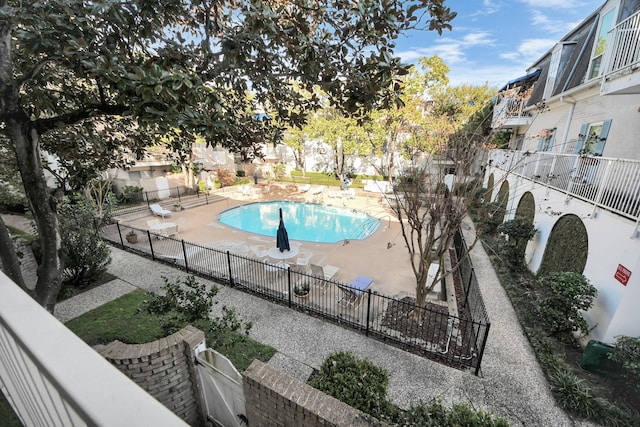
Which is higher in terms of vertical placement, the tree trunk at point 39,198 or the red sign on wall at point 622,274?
the tree trunk at point 39,198

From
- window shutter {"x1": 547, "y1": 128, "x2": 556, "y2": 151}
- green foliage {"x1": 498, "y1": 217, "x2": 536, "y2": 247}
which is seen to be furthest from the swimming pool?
window shutter {"x1": 547, "y1": 128, "x2": 556, "y2": 151}

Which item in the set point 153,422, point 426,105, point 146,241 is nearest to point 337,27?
point 153,422

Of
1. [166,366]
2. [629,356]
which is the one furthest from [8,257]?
[629,356]

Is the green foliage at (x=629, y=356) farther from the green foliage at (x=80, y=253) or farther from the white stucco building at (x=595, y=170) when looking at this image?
the green foliage at (x=80, y=253)

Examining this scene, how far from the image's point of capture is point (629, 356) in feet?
15.5

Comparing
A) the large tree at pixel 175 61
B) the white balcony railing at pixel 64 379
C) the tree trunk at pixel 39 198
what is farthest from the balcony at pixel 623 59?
the tree trunk at pixel 39 198

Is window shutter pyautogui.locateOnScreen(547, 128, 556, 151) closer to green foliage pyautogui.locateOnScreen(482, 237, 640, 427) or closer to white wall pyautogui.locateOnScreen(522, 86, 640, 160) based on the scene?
white wall pyautogui.locateOnScreen(522, 86, 640, 160)

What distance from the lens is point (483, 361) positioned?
Result: 19.1ft

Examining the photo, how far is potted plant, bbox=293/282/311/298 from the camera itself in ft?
25.5

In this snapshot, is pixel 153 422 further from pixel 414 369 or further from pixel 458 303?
pixel 458 303

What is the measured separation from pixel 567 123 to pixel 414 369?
12.9 metres

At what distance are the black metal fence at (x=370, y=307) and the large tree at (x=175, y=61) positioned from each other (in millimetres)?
4515

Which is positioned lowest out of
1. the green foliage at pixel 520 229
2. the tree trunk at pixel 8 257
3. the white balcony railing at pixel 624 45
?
the green foliage at pixel 520 229

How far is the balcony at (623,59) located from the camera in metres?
6.21
